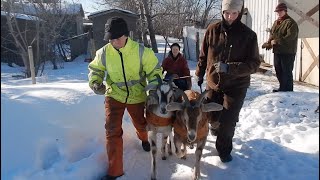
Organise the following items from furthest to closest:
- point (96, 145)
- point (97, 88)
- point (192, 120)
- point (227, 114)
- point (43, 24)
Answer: point (43, 24)
point (96, 145)
point (227, 114)
point (97, 88)
point (192, 120)

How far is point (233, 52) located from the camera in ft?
14.5

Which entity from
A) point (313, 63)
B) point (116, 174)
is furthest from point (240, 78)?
point (313, 63)

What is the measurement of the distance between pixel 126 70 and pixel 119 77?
0.41ft

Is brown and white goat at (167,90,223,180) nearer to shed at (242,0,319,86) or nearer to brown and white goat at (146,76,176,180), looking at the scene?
brown and white goat at (146,76,176,180)

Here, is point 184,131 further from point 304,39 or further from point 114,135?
point 304,39

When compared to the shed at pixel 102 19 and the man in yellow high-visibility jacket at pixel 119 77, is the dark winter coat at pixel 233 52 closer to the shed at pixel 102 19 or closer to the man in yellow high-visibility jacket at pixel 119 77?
the man in yellow high-visibility jacket at pixel 119 77

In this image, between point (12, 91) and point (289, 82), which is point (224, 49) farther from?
point (289, 82)

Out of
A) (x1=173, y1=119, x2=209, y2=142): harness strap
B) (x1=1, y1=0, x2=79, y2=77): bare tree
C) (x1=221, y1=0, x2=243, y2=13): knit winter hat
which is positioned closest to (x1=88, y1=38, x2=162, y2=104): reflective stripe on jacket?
(x1=173, y1=119, x2=209, y2=142): harness strap

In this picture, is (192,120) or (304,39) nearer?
(192,120)

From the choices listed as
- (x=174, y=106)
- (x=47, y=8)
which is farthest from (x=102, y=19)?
(x=174, y=106)

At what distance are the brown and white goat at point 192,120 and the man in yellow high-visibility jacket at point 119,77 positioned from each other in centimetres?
48

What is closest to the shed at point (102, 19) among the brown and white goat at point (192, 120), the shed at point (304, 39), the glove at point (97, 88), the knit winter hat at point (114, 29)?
the shed at point (304, 39)

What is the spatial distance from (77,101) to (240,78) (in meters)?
2.41

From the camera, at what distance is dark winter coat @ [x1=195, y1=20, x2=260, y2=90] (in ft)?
14.3
